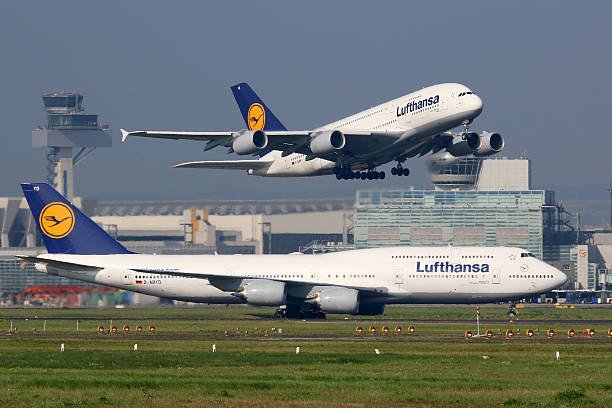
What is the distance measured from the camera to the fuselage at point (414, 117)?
63.9 meters

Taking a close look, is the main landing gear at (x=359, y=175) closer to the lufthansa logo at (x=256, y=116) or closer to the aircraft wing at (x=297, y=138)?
the aircraft wing at (x=297, y=138)

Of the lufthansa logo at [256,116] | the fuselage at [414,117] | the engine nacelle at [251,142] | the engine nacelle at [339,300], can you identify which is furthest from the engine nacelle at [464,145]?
the lufthansa logo at [256,116]

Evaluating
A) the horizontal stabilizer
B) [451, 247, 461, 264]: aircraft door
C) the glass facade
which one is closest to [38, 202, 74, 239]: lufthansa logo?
the horizontal stabilizer

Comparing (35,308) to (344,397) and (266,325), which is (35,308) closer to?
(266,325)

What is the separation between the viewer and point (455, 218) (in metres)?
177

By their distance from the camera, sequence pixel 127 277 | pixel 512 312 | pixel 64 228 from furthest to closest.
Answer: pixel 64 228, pixel 512 312, pixel 127 277

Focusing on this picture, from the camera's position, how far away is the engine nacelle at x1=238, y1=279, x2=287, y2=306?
67125 millimetres

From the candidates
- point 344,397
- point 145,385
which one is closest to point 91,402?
point 145,385

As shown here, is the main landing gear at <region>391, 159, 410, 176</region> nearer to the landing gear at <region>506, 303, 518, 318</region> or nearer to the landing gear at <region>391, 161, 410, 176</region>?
the landing gear at <region>391, 161, 410, 176</region>

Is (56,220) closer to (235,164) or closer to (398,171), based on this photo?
(235,164)

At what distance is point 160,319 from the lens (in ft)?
226

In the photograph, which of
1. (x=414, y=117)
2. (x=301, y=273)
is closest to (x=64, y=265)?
(x=301, y=273)

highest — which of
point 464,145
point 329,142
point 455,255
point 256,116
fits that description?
point 256,116

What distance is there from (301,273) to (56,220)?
17.0 m
